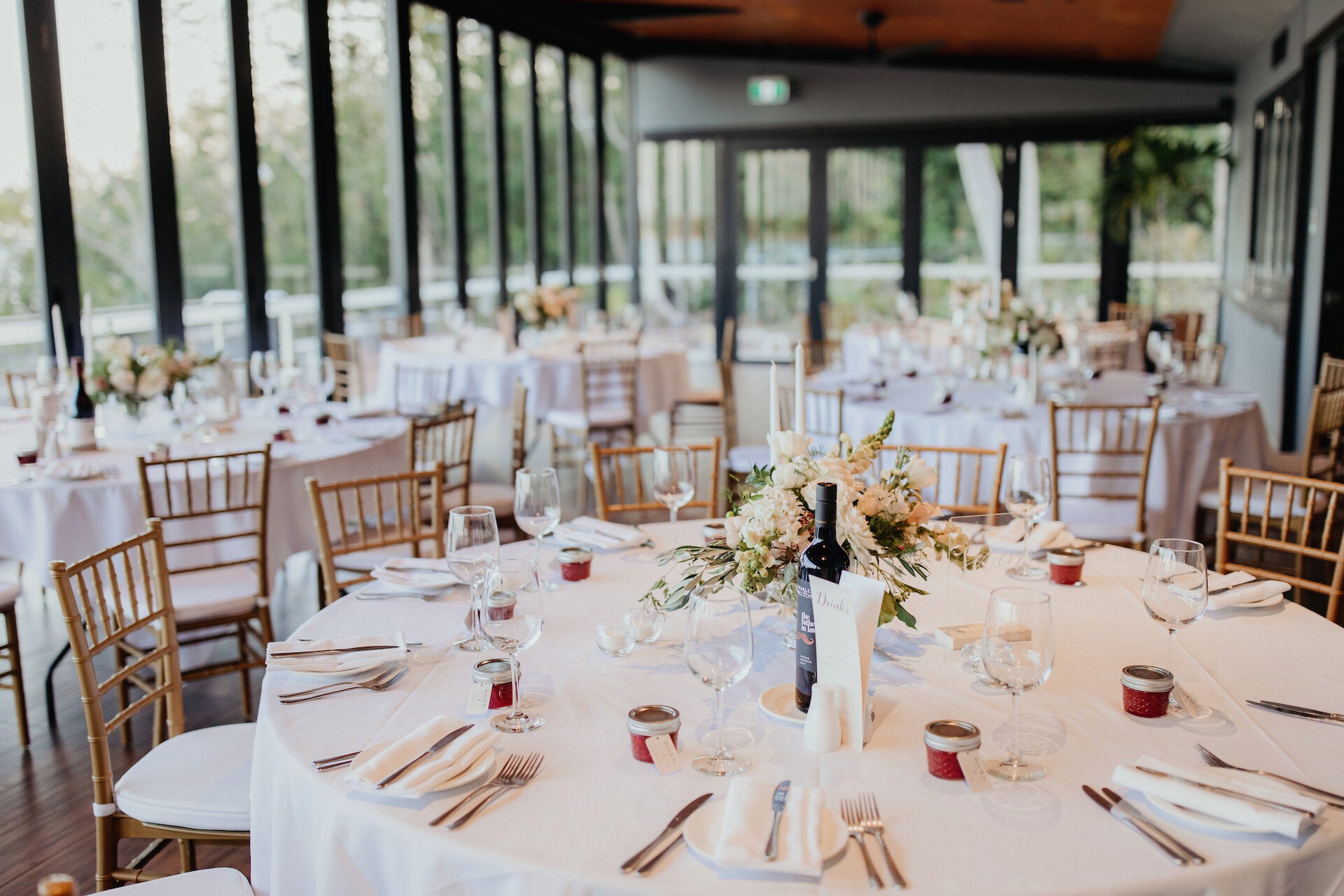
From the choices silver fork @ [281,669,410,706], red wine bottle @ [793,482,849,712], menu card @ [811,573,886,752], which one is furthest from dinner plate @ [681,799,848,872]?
silver fork @ [281,669,410,706]

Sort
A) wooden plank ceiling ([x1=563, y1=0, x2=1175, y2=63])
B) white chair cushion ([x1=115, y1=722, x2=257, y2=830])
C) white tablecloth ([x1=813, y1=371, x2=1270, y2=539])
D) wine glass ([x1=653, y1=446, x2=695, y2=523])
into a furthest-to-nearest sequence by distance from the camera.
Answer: wooden plank ceiling ([x1=563, y1=0, x2=1175, y2=63])
white tablecloth ([x1=813, y1=371, x2=1270, y2=539])
wine glass ([x1=653, y1=446, x2=695, y2=523])
white chair cushion ([x1=115, y1=722, x2=257, y2=830])

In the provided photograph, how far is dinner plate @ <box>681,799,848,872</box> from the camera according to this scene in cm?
145

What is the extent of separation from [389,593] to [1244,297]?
988 cm

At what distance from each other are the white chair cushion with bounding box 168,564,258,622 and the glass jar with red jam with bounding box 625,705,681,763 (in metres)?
2.21

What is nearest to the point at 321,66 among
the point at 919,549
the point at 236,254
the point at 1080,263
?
the point at 236,254

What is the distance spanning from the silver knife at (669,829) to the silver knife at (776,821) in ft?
0.32

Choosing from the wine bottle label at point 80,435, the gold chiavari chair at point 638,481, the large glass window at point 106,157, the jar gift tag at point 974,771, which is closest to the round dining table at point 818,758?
the jar gift tag at point 974,771

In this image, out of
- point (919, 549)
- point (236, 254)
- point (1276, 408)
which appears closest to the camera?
point (919, 549)

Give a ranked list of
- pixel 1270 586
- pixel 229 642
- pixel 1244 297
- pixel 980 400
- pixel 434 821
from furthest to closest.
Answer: pixel 1244 297
pixel 980 400
pixel 229 642
pixel 1270 586
pixel 434 821

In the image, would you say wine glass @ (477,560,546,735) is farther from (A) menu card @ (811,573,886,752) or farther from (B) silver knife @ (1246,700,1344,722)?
(B) silver knife @ (1246,700,1344,722)

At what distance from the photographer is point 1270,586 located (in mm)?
2439

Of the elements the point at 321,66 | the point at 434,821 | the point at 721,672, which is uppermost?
the point at 321,66

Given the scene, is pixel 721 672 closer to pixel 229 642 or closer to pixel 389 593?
pixel 389 593

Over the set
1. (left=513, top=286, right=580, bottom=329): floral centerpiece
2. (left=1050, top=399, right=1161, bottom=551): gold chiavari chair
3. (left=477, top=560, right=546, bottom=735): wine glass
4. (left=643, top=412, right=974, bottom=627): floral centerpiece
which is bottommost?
(left=1050, top=399, right=1161, bottom=551): gold chiavari chair
